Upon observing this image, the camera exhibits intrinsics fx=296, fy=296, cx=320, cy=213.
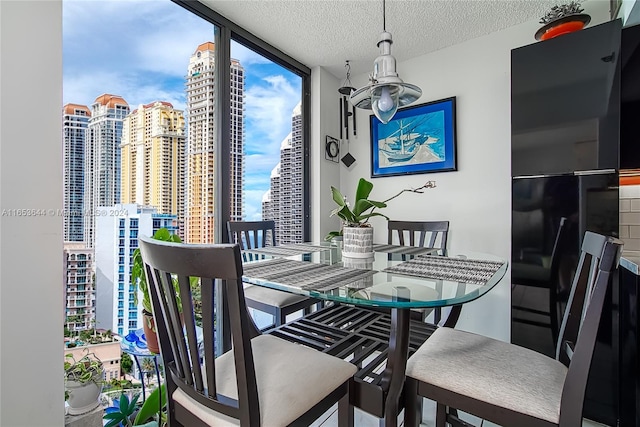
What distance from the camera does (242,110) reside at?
2408 millimetres

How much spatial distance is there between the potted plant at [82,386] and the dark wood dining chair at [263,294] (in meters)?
0.81

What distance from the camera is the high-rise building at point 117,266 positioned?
1.61 m

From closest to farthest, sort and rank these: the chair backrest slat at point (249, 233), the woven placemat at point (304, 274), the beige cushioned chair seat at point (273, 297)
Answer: the woven placemat at point (304, 274), the beige cushioned chair seat at point (273, 297), the chair backrest slat at point (249, 233)

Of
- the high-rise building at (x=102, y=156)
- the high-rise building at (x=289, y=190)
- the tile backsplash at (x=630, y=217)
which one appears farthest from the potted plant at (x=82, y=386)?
the tile backsplash at (x=630, y=217)

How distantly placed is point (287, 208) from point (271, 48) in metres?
1.44

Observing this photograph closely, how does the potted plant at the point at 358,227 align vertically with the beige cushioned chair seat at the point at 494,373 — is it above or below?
above

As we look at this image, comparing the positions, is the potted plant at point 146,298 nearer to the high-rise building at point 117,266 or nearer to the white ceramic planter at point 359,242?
the high-rise building at point 117,266

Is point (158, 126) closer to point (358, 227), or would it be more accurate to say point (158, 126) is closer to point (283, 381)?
point (358, 227)

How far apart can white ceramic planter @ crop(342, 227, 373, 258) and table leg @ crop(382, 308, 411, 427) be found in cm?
53

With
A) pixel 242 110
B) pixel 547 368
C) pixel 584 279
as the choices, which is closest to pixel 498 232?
pixel 584 279

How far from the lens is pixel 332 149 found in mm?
3111

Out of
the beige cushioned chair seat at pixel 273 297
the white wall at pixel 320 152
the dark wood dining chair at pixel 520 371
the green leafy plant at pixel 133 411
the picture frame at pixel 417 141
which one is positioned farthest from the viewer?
the white wall at pixel 320 152

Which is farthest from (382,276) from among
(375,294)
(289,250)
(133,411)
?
(133,411)

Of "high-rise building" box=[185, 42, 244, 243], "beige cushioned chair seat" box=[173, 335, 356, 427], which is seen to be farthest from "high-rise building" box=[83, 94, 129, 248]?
"beige cushioned chair seat" box=[173, 335, 356, 427]
